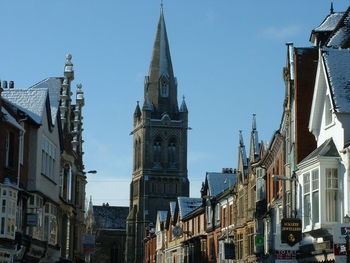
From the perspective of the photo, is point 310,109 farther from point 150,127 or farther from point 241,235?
point 150,127

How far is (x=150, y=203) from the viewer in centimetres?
16700

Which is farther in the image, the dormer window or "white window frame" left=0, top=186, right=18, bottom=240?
the dormer window

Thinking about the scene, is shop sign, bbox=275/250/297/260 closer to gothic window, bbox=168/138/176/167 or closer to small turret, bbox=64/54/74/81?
small turret, bbox=64/54/74/81

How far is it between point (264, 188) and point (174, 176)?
111m

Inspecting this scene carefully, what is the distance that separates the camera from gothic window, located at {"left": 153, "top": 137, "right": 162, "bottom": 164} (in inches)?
6729

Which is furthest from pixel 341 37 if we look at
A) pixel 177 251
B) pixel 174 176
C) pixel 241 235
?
pixel 174 176

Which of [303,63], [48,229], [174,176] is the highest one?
[174,176]

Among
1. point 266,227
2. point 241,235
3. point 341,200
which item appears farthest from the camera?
point 241,235

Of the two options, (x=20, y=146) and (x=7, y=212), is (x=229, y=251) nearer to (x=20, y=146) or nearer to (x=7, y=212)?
(x=20, y=146)

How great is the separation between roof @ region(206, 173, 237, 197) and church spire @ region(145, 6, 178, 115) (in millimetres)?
87314

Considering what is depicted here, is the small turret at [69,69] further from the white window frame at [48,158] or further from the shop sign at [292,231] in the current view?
the shop sign at [292,231]

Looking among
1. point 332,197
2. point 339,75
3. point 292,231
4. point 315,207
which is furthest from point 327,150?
point 292,231

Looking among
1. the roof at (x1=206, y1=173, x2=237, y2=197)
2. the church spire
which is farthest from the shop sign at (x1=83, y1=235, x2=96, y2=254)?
the church spire

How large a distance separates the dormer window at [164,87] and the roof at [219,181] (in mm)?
88099
